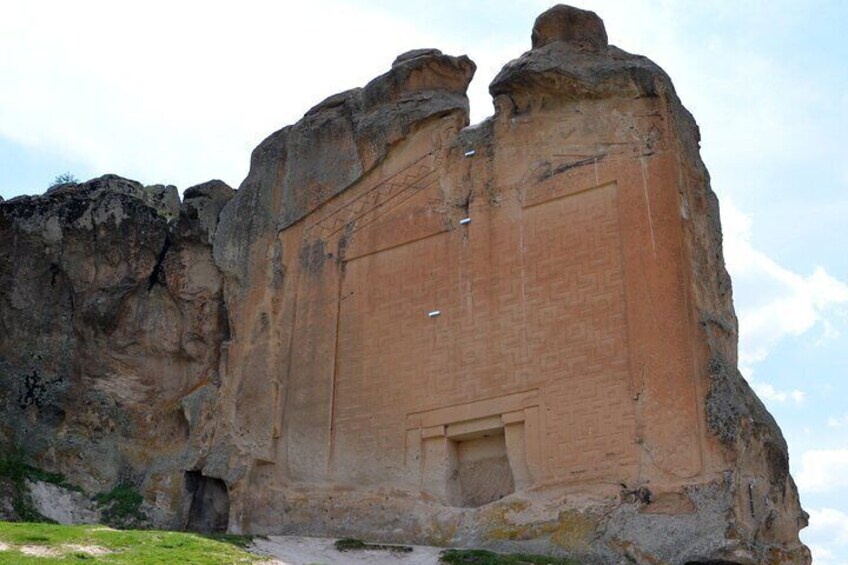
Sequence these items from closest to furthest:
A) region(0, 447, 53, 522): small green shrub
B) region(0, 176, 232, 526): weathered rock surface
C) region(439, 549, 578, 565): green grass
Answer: region(439, 549, 578, 565): green grass → region(0, 447, 53, 522): small green shrub → region(0, 176, 232, 526): weathered rock surface

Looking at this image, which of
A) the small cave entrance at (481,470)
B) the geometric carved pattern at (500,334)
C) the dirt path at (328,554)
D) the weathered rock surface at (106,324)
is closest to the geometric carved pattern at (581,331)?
the geometric carved pattern at (500,334)

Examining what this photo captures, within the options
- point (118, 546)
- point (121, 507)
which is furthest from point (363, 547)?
point (121, 507)

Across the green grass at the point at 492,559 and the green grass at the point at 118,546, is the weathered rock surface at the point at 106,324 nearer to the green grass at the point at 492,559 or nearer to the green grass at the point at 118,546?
the green grass at the point at 118,546

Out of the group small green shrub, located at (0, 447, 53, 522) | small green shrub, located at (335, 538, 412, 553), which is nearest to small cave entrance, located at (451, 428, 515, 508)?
small green shrub, located at (335, 538, 412, 553)

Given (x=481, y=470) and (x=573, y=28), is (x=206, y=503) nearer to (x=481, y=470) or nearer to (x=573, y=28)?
(x=481, y=470)

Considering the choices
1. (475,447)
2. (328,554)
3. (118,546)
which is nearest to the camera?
(118,546)

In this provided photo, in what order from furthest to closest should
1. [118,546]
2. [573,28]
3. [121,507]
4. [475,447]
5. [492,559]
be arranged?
1. [121,507]
2. [573,28]
3. [475,447]
4. [492,559]
5. [118,546]

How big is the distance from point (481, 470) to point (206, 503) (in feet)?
16.4

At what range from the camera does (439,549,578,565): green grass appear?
53.8 ft

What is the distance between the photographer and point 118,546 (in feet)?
50.9

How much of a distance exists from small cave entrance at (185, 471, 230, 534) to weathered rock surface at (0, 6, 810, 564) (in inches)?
1.5

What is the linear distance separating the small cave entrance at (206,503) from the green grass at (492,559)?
534cm

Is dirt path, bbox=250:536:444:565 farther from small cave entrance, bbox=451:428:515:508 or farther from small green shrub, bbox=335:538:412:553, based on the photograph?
small cave entrance, bbox=451:428:515:508

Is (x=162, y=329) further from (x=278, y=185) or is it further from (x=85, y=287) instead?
(x=278, y=185)
